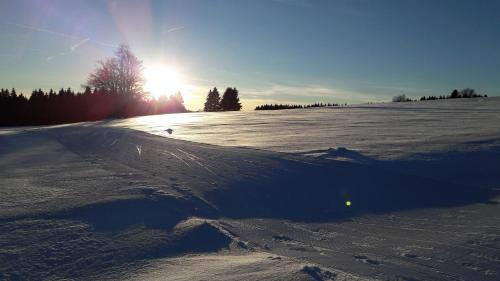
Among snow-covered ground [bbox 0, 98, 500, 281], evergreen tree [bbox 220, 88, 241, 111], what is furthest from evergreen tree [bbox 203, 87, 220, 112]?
snow-covered ground [bbox 0, 98, 500, 281]

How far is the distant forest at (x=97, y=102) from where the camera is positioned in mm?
49281

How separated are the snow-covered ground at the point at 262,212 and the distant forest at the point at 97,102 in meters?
42.8

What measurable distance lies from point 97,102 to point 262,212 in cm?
5133

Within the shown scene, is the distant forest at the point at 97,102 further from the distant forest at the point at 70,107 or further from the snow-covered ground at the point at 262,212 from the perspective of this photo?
the snow-covered ground at the point at 262,212

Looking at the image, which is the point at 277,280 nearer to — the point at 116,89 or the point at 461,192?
the point at 461,192

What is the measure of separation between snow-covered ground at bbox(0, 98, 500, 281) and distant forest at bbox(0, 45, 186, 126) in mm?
42783

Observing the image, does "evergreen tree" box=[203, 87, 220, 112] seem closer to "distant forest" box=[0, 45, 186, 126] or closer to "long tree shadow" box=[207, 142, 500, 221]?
"distant forest" box=[0, 45, 186, 126]

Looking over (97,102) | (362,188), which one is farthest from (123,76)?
(362,188)

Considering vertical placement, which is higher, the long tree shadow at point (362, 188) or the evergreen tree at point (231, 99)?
the evergreen tree at point (231, 99)

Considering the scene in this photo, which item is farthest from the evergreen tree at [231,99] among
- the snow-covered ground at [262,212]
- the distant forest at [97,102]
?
the snow-covered ground at [262,212]

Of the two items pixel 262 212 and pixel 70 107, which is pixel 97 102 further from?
pixel 262 212

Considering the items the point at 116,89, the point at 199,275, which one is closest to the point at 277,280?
the point at 199,275

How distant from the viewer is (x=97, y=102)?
51.8 m

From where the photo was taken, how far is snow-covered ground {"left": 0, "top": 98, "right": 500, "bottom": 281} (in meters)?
3.12
